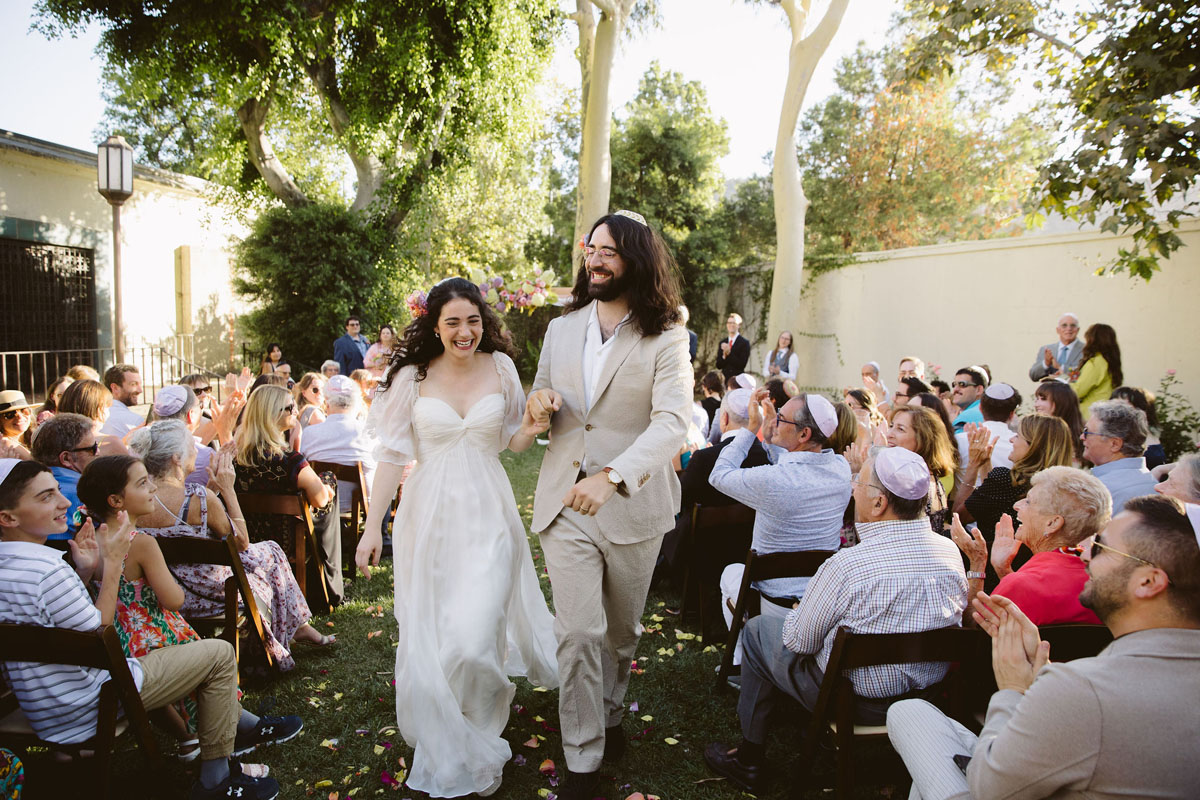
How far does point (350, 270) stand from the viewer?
48.0 ft

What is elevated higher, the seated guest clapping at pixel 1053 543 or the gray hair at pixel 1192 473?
the gray hair at pixel 1192 473

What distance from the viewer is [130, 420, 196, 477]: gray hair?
369cm

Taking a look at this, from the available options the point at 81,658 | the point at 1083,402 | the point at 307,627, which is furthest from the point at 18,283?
the point at 1083,402

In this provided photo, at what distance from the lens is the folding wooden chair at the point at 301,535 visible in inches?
183

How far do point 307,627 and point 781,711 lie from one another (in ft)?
9.21

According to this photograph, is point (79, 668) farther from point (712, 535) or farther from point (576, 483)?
point (712, 535)

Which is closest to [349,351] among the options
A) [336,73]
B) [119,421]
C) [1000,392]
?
[336,73]

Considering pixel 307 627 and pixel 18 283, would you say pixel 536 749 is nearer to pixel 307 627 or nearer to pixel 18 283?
→ pixel 307 627

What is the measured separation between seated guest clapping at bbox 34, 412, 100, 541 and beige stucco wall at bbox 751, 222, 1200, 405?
1101 centimetres

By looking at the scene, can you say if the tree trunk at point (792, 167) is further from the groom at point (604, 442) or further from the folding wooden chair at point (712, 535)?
the groom at point (604, 442)

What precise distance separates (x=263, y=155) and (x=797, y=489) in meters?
13.8

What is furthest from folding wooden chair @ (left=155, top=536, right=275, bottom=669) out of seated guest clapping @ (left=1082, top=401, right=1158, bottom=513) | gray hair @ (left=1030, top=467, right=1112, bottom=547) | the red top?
seated guest clapping @ (left=1082, top=401, right=1158, bottom=513)

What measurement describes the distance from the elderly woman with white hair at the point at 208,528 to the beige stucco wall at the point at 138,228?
27.9ft

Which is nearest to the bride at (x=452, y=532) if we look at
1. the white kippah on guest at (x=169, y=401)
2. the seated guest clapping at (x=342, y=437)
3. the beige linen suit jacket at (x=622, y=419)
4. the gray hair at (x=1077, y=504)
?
the beige linen suit jacket at (x=622, y=419)
